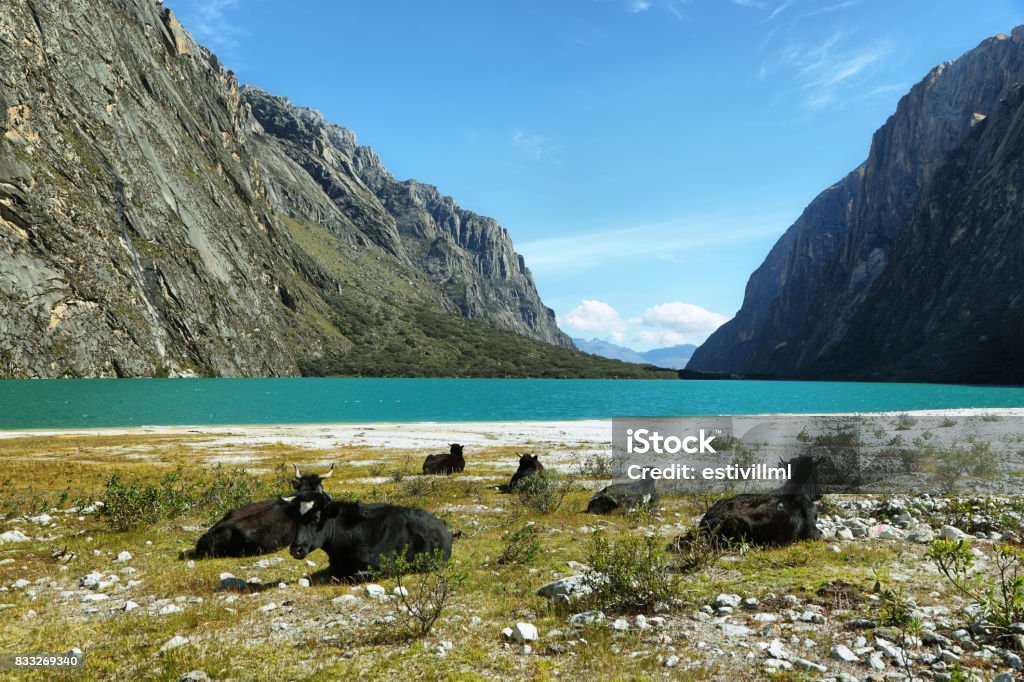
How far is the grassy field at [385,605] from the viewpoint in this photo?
21.0 ft

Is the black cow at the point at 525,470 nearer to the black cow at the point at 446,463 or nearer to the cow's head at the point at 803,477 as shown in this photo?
the black cow at the point at 446,463

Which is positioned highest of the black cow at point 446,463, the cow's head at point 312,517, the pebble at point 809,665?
the cow's head at point 312,517

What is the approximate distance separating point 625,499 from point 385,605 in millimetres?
9202

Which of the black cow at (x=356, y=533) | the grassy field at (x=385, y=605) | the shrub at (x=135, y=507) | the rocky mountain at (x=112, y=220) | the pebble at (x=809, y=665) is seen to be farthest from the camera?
the rocky mountain at (x=112, y=220)

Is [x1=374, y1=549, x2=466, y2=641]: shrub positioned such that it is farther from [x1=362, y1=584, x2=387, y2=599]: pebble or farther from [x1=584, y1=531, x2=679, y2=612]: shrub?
[x1=584, y1=531, x2=679, y2=612]: shrub

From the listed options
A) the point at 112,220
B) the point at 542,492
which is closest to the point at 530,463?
the point at 542,492

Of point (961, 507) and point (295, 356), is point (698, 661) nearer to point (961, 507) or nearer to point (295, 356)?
point (961, 507)

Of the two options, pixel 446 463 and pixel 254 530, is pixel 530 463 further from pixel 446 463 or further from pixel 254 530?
pixel 254 530

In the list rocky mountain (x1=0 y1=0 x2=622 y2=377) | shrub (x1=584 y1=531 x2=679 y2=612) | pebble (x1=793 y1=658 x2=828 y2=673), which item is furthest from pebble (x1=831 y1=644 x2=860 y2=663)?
rocky mountain (x1=0 y1=0 x2=622 y2=377)

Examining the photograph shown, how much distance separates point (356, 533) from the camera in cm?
1033

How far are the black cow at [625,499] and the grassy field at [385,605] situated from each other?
50 centimetres

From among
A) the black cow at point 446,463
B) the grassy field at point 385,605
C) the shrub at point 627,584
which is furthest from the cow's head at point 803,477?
the black cow at point 446,463

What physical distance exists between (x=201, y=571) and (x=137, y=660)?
13.7 ft

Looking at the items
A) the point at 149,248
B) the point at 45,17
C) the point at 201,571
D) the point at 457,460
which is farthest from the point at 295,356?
the point at 201,571
